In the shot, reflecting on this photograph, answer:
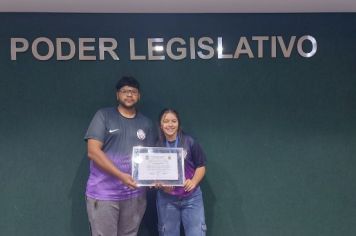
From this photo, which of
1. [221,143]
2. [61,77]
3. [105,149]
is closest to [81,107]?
[61,77]

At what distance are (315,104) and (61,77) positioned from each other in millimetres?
2256

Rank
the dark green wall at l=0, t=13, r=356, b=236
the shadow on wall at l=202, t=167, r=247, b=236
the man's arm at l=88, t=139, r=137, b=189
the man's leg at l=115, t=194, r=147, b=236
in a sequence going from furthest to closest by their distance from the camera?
1. the shadow on wall at l=202, t=167, r=247, b=236
2. the dark green wall at l=0, t=13, r=356, b=236
3. the man's leg at l=115, t=194, r=147, b=236
4. the man's arm at l=88, t=139, r=137, b=189

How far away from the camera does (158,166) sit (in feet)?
10.8

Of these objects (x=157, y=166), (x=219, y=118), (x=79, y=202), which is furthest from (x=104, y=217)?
(x=219, y=118)

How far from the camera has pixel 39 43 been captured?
375 centimetres

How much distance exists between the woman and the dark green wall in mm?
466

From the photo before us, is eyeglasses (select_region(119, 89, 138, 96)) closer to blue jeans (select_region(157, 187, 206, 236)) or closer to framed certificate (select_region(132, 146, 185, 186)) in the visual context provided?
framed certificate (select_region(132, 146, 185, 186))

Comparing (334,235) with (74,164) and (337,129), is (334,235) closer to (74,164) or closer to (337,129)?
(337,129)

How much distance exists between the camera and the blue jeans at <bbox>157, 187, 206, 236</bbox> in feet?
11.0

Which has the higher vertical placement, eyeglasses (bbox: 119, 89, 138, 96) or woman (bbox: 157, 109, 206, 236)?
eyeglasses (bbox: 119, 89, 138, 96)

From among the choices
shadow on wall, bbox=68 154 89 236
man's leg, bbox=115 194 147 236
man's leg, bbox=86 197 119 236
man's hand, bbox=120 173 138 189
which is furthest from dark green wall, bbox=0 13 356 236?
man's hand, bbox=120 173 138 189

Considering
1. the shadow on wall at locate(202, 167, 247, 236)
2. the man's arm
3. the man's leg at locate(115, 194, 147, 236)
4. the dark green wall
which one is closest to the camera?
the man's arm

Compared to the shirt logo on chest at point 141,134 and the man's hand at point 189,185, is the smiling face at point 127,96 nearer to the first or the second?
the shirt logo on chest at point 141,134

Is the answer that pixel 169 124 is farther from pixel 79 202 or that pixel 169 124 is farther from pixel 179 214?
pixel 79 202
